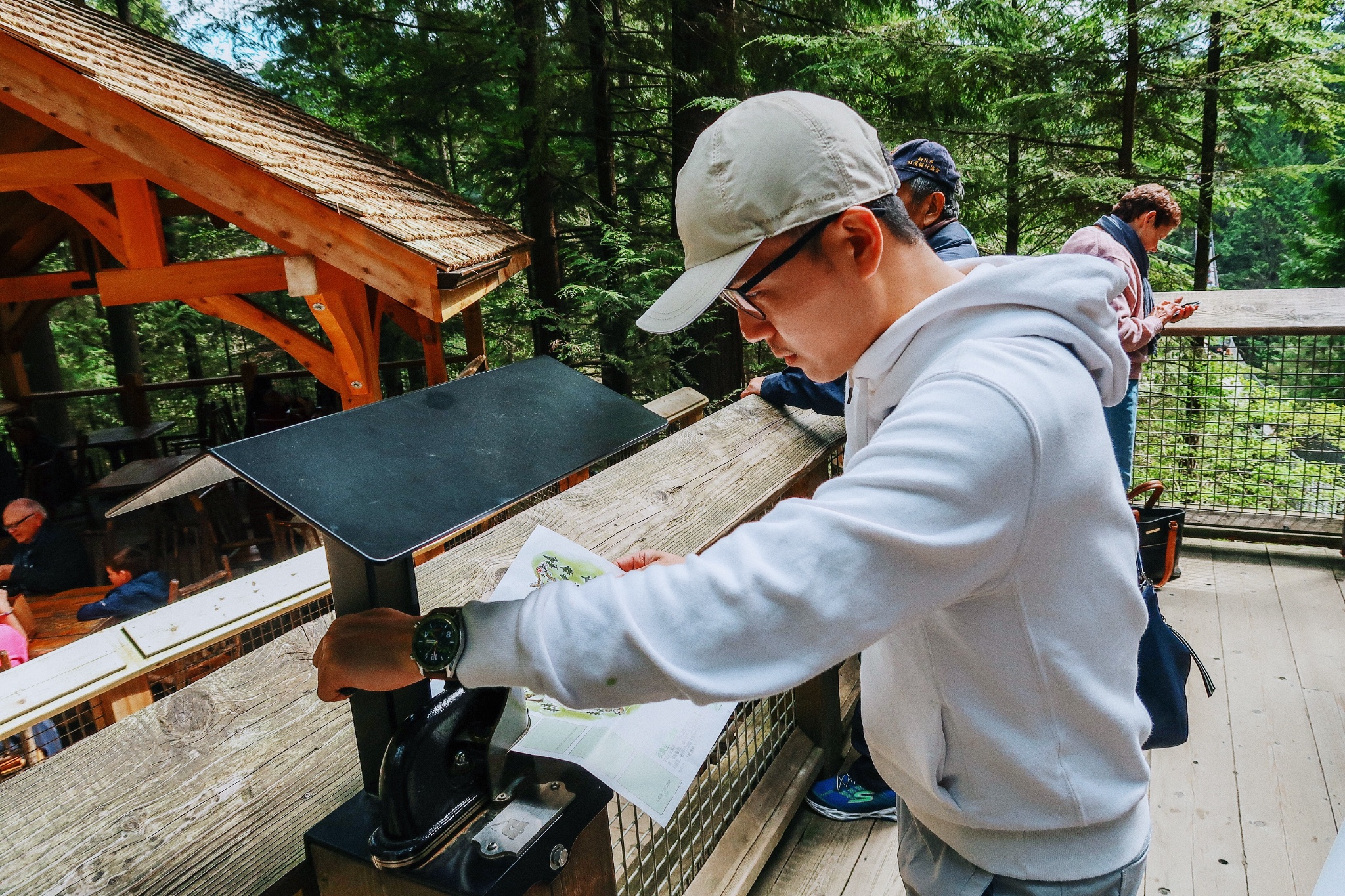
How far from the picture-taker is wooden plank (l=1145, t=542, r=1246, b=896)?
2.32m

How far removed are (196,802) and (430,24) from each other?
9.93 metres

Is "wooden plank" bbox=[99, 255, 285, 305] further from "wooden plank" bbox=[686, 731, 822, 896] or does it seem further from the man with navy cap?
"wooden plank" bbox=[686, 731, 822, 896]

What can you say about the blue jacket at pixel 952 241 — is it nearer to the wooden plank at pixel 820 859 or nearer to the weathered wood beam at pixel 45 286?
the wooden plank at pixel 820 859

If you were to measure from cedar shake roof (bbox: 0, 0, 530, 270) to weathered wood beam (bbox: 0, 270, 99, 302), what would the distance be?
10.2 ft

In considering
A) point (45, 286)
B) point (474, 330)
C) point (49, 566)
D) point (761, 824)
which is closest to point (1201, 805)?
point (761, 824)

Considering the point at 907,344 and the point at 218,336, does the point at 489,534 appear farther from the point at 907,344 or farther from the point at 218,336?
the point at 218,336

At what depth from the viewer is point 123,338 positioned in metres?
13.7

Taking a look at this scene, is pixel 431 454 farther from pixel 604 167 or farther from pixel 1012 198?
pixel 604 167

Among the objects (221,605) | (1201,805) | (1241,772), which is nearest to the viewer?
(221,605)

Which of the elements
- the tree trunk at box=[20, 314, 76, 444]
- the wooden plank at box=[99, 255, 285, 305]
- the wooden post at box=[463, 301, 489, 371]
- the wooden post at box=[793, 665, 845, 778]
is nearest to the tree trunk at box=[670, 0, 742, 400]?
the wooden post at box=[463, 301, 489, 371]

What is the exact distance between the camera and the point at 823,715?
97.8 inches

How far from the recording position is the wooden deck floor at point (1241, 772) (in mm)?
2291

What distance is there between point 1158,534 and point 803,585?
3350mm

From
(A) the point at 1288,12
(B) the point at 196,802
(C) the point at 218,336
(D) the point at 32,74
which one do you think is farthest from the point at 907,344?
(C) the point at 218,336
